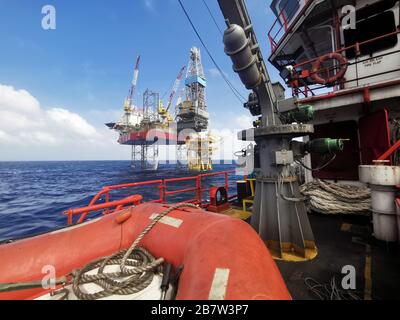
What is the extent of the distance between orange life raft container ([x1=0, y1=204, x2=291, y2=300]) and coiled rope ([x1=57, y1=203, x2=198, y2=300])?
165 millimetres

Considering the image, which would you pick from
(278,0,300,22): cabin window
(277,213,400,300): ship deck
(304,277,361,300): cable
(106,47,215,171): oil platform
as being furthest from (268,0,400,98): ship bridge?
(106,47,215,171): oil platform

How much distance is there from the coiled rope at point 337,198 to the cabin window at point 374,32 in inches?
191

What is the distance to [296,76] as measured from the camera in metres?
5.87

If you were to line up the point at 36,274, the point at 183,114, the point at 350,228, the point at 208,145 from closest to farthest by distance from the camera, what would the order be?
the point at 36,274, the point at 350,228, the point at 183,114, the point at 208,145

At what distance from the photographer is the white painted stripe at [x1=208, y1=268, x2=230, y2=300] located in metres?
1.34

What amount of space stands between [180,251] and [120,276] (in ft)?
2.27

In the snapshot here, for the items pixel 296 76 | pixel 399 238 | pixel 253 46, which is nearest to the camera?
pixel 253 46

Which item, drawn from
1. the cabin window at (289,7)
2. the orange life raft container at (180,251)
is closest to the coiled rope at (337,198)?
the orange life raft container at (180,251)

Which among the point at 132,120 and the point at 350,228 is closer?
the point at 350,228

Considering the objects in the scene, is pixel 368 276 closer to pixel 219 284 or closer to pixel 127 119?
pixel 219 284

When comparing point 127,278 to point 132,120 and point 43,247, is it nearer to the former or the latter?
point 43,247

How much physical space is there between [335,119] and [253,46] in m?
4.60
